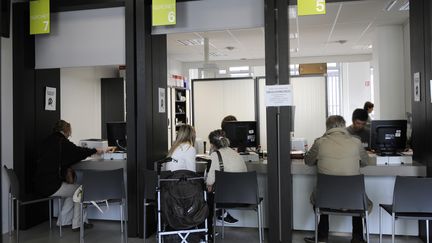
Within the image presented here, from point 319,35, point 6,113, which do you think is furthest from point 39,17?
point 319,35

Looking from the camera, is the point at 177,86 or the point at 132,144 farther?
the point at 177,86

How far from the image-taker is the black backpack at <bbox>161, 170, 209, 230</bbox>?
11.1ft

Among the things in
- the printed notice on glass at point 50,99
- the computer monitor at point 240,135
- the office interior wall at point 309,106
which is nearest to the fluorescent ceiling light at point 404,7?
the office interior wall at point 309,106

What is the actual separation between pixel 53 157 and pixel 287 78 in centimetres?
277

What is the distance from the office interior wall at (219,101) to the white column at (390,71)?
2.43 meters

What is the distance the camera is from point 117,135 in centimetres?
480

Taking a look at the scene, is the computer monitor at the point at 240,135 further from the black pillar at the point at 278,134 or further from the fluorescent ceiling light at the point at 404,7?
the fluorescent ceiling light at the point at 404,7

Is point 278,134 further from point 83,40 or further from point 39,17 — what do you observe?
point 39,17

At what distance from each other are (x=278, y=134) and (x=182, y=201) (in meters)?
1.19

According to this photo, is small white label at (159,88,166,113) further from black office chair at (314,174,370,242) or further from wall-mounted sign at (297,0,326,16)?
black office chair at (314,174,370,242)

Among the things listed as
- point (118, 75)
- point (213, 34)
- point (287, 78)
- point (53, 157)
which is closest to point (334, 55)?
point (213, 34)

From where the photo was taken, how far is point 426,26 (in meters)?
3.81

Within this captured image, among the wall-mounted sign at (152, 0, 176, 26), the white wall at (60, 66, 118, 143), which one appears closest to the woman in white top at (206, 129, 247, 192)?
the wall-mounted sign at (152, 0, 176, 26)

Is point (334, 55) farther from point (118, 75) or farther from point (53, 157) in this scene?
point (53, 157)
